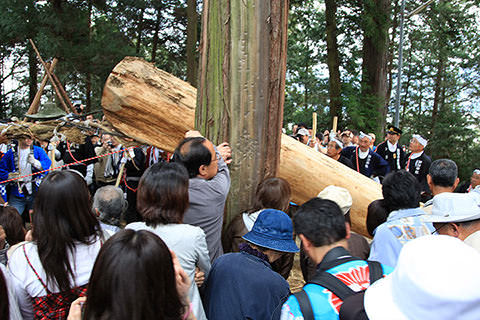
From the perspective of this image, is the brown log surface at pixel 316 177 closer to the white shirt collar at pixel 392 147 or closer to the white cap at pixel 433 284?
the white cap at pixel 433 284

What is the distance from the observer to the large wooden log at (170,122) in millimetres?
3699

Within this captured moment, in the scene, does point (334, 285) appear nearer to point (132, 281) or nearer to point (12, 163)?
point (132, 281)

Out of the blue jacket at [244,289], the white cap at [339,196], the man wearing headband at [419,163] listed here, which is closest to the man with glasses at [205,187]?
the blue jacket at [244,289]

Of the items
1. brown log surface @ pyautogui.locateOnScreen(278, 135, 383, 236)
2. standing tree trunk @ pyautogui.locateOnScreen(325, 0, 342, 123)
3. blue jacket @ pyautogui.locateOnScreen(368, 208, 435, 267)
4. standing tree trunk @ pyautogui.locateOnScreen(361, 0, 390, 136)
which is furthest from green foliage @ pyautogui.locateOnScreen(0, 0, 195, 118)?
blue jacket @ pyautogui.locateOnScreen(368, 208, 435, 267)

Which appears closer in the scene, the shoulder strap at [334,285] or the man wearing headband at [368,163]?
the shoulder strap at [334,285]

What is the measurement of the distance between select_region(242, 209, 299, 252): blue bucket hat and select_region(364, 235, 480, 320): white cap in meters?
0.78

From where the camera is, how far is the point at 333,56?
14508 millimetres

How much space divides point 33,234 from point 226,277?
1.02 metres

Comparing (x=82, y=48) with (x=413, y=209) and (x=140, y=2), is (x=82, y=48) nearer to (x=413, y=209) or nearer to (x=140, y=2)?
(x=140, y=2)

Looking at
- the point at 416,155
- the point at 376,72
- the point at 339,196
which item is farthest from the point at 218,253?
the point at 376,72

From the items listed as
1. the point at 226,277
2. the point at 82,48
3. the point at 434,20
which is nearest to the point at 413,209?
the point at 226,277

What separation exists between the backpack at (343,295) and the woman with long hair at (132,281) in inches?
22.2

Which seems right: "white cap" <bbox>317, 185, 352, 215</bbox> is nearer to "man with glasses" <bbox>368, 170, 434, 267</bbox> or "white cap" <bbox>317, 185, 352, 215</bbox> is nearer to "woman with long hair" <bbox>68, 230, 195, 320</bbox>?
"man with glasses" <bbox>368, 170, 434, 267</bbox>

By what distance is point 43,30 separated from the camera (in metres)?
14.8
